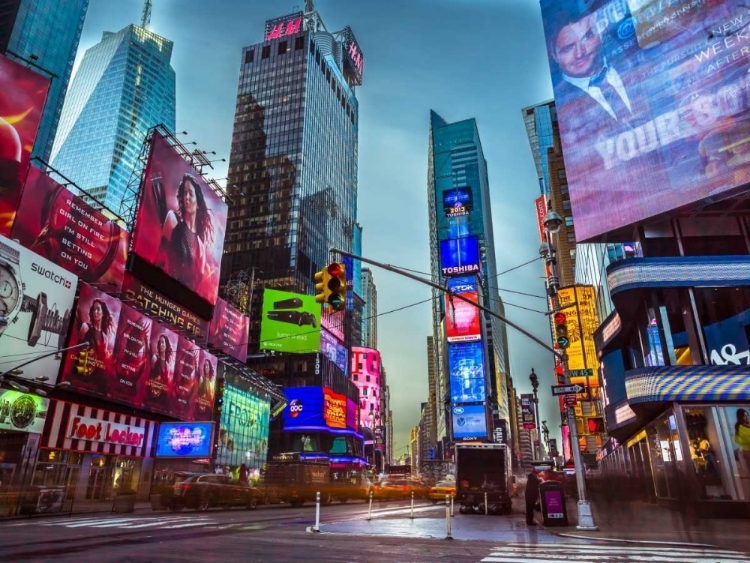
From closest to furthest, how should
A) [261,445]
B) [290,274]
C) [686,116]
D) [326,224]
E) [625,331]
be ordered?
[686,116]
[625,331]
[261,445]
[290,274]
[326,224]

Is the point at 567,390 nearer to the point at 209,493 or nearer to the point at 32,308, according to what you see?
the point at 209,493

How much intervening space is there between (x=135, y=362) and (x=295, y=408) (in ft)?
187

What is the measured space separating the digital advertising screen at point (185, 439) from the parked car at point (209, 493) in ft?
56.5

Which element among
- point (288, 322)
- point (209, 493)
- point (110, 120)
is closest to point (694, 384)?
point (209, 493)

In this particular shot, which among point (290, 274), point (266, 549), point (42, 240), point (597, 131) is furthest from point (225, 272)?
point (266, 549)

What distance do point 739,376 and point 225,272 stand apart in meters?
117

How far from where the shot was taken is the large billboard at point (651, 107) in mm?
30812

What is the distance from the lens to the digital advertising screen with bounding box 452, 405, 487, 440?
12912 cm

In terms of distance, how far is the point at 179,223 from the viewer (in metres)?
51.2

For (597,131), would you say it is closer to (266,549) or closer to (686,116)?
(686,116)

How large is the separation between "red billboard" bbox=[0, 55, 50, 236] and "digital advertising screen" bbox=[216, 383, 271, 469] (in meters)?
33.1

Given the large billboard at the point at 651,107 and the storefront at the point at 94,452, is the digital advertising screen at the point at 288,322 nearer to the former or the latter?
the storefront at the point at 94,452

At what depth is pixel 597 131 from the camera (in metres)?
36.8

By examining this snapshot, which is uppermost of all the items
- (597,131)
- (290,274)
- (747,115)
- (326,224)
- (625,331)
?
(326,224)
